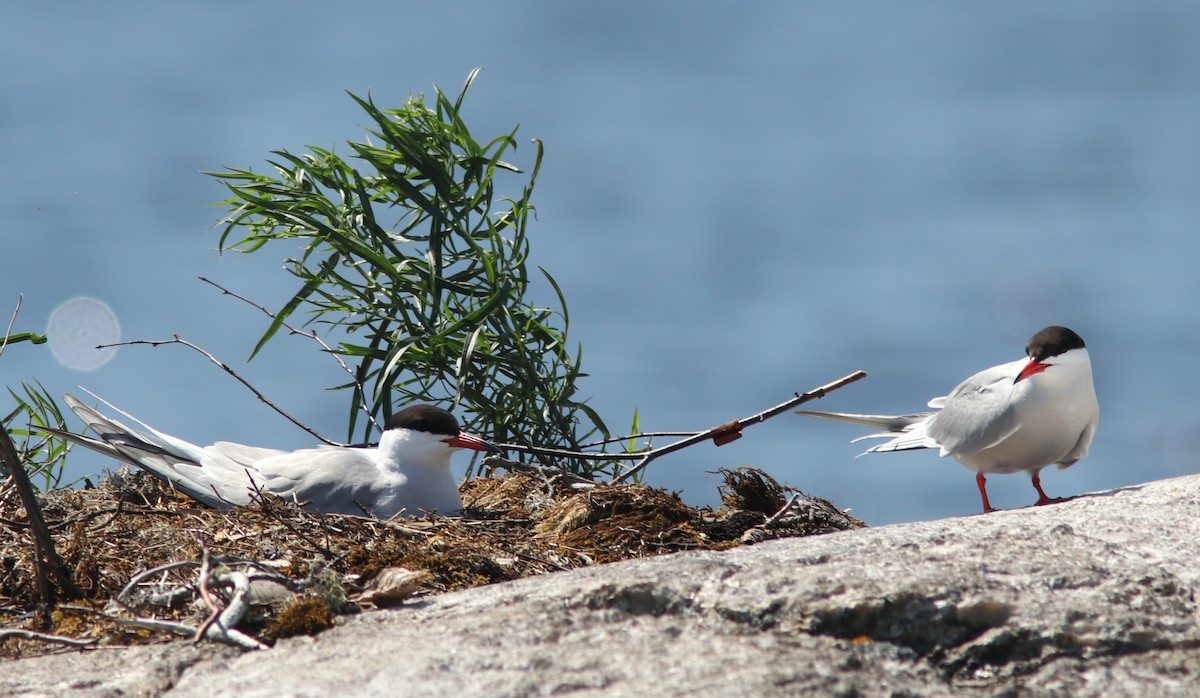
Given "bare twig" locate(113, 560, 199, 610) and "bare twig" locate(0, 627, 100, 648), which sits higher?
"bare twig" locate(113, 560, 199, 610)

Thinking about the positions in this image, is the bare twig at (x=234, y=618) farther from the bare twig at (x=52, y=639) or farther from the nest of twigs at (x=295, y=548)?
the bare twig at (x=52, y=639)

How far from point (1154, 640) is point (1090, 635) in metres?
0.14

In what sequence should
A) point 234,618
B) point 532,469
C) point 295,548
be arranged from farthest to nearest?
point 532,469 < point 295,548 < point 234,618

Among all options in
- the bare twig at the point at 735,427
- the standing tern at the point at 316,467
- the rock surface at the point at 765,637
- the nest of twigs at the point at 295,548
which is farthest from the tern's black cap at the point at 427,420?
the rock surface at the point at 765,637

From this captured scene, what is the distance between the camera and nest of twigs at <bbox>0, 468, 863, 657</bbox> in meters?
2.58

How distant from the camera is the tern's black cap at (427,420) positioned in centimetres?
491

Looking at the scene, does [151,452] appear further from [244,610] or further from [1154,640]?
[1154,640]

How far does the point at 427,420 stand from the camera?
16.1ft

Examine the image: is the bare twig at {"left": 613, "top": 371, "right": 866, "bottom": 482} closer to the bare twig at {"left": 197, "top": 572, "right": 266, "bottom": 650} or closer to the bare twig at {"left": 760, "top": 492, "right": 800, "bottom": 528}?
the bare twig at {"left": 760, "top": 492, "right": 800, "bottom": 528}

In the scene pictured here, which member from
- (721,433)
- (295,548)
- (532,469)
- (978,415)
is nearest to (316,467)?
(532,469)

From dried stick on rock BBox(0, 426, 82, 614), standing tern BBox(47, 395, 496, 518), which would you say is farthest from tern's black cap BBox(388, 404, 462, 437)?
dried stick on rock BBox(0, 426, 82, 614)

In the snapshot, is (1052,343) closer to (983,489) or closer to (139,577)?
(983,489)

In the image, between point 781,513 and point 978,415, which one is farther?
point 978,415

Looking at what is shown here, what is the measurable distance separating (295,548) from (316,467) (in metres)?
1.23
